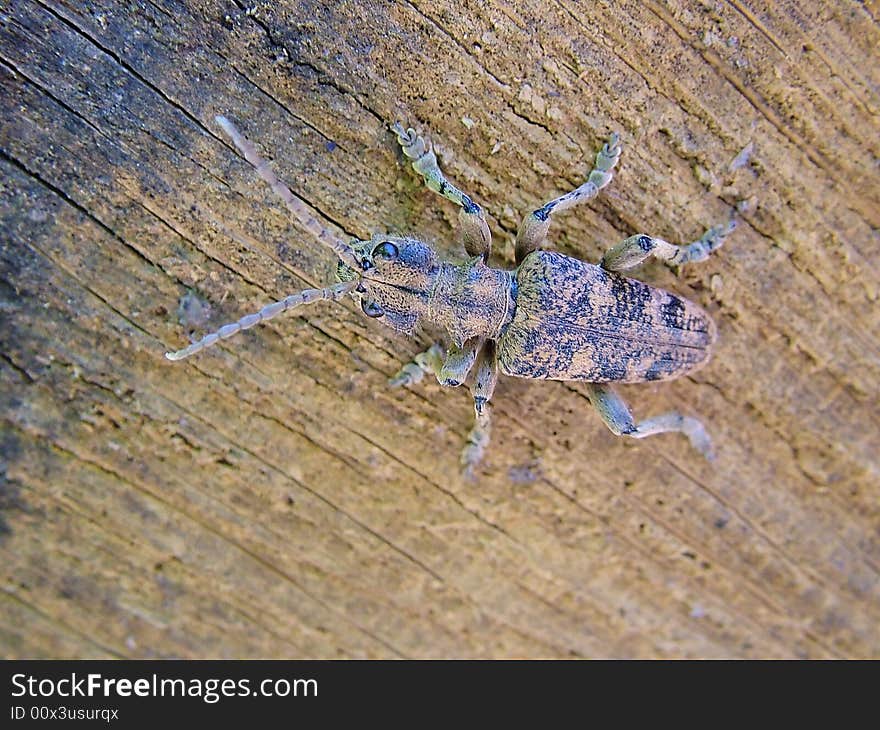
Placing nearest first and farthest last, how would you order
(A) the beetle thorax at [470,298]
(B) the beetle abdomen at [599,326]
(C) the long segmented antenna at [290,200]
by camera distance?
(C) the long segmented antenna at [290,200] → (B) the beetle abdomen at [599,326] → (A) the beetle thorax at [470,298]

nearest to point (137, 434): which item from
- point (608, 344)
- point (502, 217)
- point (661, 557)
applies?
point (502, 217)

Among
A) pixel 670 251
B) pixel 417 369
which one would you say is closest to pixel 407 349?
pixel 417 369

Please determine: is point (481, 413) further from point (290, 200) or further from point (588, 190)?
point (290, 200)

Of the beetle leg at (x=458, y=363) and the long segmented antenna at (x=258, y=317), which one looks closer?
the long segmented antenna at (x=258, y=317)

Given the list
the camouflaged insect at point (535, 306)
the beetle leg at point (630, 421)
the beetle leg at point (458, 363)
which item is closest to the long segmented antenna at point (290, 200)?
the camouflaged insect at point (535, 306)

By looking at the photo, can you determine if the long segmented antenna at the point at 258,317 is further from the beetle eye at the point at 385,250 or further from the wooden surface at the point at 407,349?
the beetle eye at the point at 385,250

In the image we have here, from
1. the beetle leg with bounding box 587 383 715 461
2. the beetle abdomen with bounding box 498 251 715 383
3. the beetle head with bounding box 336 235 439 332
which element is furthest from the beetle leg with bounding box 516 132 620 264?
the beetle leg with bounding box 587 383 715 461

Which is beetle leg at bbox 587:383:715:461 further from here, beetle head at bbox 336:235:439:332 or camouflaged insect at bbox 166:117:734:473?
beetle head at bbox 336:235:439:332
